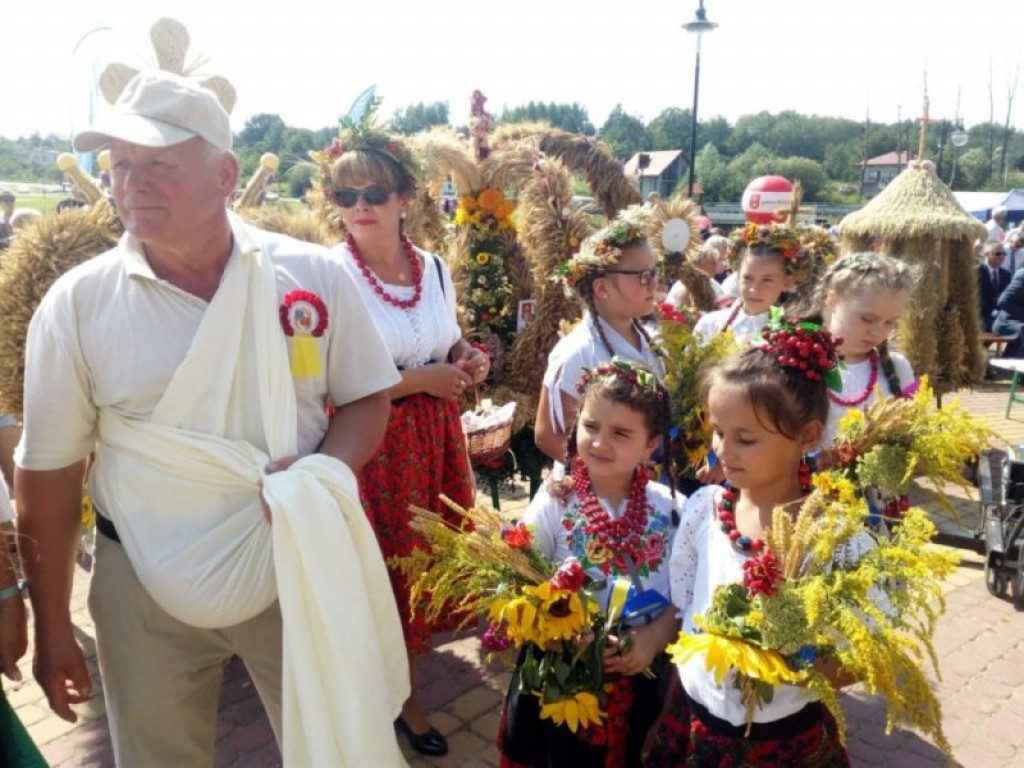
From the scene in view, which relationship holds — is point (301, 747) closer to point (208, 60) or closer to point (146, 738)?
point (146, 738)

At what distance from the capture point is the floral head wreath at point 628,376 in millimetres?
2477

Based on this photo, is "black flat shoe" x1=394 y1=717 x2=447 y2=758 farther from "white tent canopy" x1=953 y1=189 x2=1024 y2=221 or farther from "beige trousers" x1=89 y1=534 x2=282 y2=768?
"white tent canopy" x1=953 y1=189 x2=1024 y2=221

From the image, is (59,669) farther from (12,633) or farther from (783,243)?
(783,243)

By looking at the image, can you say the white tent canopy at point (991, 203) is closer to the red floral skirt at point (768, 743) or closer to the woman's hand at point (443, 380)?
the woman's hand at point (443, 380)

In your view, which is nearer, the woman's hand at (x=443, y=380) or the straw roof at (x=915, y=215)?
the woman's hand at (x=443, y=380)

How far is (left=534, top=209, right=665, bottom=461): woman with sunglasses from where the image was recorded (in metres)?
3.04

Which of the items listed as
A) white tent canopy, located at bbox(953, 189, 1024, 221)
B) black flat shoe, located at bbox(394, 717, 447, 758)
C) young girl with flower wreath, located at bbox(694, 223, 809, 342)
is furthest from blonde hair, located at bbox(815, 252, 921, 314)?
white tent canopy, located at bbox(953, 189, 1024, 221)

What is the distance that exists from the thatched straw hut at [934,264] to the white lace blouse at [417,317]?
629 cm

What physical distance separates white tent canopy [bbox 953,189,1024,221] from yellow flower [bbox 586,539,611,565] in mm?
24472

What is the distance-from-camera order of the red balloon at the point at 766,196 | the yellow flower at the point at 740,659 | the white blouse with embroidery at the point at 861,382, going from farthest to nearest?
the red balloon at the point at 766,196 → the white blouse with embroidery at the point at 861,382 → the yellow flower at the point at 740,659

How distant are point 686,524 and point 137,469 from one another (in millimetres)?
1470

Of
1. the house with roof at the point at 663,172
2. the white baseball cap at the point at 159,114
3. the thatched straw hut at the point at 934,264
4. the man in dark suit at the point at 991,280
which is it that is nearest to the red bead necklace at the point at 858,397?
the white baseball cap at the point at 159,114

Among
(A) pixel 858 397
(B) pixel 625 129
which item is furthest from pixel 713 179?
(A) pixel 858 397

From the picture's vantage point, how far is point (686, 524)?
2250 millimetres
